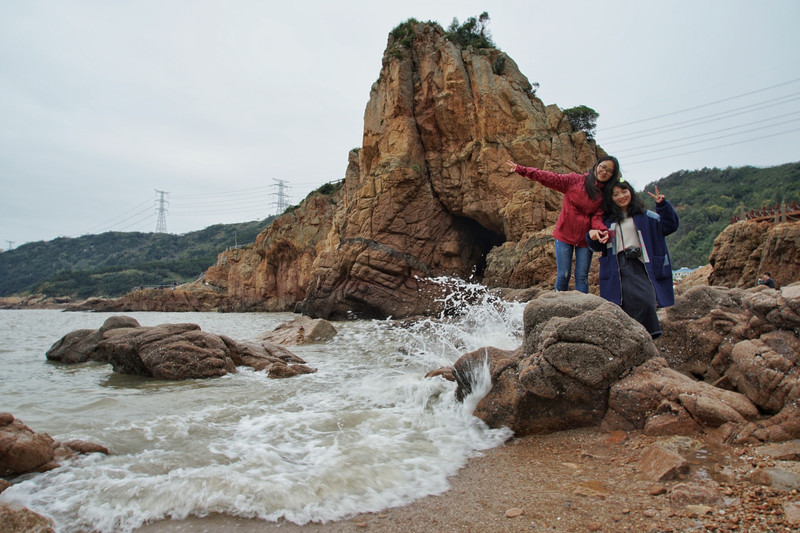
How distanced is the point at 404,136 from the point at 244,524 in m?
21.0

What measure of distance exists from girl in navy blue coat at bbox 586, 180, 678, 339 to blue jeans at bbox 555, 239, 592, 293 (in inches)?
33.4

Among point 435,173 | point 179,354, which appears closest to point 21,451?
point 179,354

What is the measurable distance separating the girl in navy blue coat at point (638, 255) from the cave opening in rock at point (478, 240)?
18.9 metres

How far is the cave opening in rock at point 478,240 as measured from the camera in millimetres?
23438

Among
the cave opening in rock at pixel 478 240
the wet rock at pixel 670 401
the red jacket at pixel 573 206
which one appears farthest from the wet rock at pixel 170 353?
the cave opening in rock at pixel 478 240

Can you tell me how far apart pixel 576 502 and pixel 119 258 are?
416 feet

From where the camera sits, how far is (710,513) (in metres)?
1.93

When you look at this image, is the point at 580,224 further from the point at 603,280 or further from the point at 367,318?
the point at 367,318

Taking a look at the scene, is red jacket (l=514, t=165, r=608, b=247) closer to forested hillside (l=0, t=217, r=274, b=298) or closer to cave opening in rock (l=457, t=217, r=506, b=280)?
cave opening in rock (l=457, t=217, r=506, b=280)

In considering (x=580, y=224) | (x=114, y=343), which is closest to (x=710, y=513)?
(x=580, y=224)

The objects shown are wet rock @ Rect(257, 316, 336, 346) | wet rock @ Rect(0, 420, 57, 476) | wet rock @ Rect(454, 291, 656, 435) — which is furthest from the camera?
wet rock @ Rect(257, 316, 336, 346)

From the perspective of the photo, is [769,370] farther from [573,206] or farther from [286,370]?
[286,370]

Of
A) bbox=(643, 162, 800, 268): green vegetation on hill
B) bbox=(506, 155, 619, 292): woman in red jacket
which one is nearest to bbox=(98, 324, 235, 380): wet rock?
bbox=(506, 155, 619, 292): woman in red jacket

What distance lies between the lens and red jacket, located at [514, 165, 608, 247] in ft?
16.6
